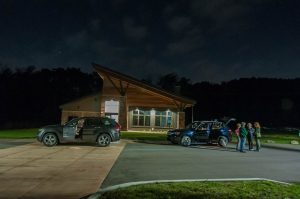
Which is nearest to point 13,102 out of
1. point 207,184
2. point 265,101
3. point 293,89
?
point 265,101

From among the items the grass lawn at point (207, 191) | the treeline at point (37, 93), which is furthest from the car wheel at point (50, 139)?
the treeline at point (37, 93)

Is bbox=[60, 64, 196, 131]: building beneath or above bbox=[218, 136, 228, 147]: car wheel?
above

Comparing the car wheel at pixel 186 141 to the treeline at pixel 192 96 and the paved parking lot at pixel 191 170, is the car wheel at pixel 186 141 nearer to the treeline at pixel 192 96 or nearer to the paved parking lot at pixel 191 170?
the paved parking lot at pixel 191 170

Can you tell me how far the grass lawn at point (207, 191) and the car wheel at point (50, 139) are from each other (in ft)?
47.1

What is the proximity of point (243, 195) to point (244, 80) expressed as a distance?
295ft

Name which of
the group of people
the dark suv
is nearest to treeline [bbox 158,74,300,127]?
the group of people

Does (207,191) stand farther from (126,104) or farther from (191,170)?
(126,104)

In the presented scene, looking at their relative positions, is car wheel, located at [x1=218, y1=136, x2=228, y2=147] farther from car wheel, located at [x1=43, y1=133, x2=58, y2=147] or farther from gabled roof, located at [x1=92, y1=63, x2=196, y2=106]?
gabled roof, located at [x1=92, y1=63, x2=196, y2=106]

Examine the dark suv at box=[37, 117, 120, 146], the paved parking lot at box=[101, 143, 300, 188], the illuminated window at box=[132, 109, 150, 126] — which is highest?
the illuminated window at box=[132, 109, 150, 126]

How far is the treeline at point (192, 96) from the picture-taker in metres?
76.2

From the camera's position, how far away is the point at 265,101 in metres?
86.6

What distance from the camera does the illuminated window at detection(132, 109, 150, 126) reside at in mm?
44281

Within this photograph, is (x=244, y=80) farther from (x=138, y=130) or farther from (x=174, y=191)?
(x=174, y=191)

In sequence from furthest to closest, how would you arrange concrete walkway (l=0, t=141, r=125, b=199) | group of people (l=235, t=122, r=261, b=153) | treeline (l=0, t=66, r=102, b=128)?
treeline (l=0, t=66, r=102, b=128) → group of people (l=235, t=122, r=261, b=153) → concrete walkway (l=0, t=141, r=125, b=199)
